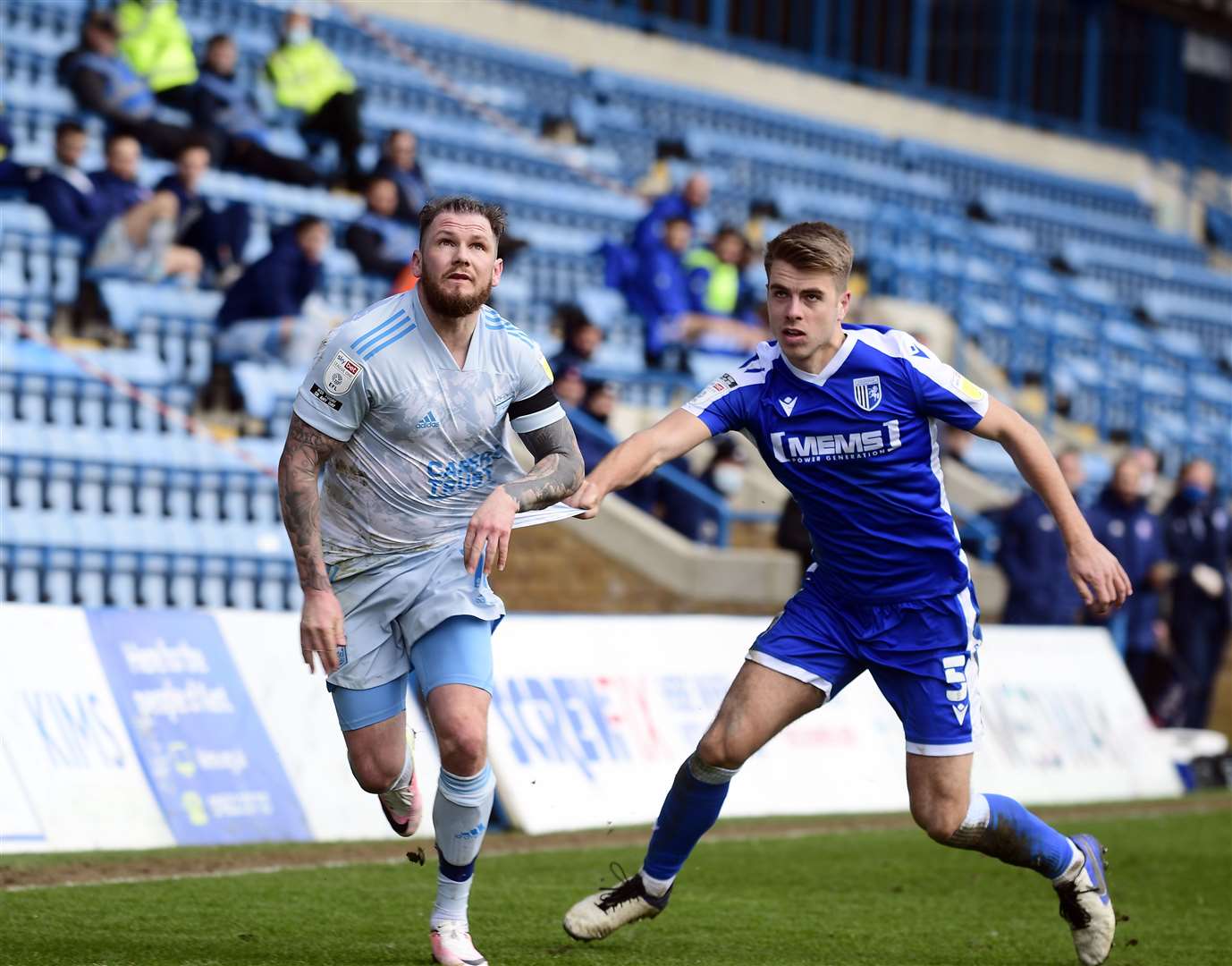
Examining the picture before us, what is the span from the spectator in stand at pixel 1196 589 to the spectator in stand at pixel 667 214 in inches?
194

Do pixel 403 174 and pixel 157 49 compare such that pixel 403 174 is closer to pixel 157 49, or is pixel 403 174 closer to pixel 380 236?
pixel 380 236

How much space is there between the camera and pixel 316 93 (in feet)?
57.1

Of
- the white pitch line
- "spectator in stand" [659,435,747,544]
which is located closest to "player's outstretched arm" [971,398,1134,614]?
the white pitch line

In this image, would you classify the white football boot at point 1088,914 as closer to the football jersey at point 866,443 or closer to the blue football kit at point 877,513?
the blue football kit at point 877,513

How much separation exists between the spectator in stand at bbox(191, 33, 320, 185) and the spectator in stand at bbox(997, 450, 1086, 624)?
645cm

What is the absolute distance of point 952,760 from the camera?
6402 millimetres

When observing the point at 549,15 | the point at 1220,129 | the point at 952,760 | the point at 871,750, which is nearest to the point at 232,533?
the point at 871,750

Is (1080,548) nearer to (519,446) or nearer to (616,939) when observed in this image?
(616,939)

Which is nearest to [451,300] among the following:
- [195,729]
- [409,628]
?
[409,628]

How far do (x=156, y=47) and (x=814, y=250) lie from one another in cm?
1121

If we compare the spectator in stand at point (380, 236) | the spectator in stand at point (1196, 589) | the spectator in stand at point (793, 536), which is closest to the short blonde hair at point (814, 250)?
the spectator in stand at point (793, 536)

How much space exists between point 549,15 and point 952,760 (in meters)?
18.4

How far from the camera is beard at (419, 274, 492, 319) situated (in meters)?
6.00

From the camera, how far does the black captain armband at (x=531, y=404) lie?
20.6 ft
